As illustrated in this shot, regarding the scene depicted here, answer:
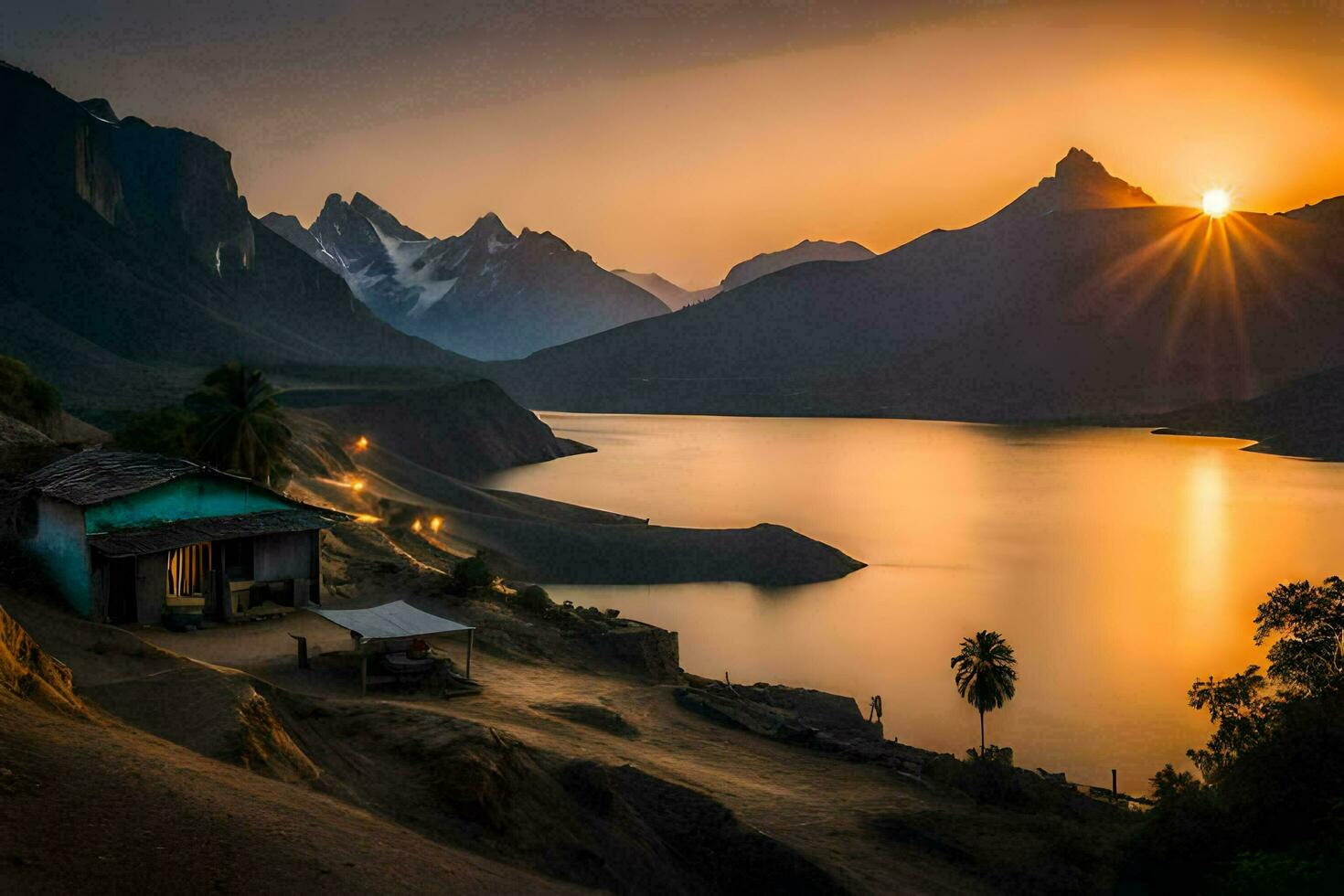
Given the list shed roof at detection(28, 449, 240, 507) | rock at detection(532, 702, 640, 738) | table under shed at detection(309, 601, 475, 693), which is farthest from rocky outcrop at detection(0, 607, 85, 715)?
shed roof at detection(28, 449, 240, 507)

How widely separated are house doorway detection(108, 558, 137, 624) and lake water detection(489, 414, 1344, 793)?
24.0m

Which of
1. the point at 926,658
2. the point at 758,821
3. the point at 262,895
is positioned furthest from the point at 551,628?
the point at 262,895

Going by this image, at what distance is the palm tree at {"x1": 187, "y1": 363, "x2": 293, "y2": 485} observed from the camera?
41.4 m

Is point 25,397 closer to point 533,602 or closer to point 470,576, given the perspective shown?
point 470,576

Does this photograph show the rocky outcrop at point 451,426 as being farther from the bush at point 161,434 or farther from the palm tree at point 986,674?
the palm tree at point 986,674

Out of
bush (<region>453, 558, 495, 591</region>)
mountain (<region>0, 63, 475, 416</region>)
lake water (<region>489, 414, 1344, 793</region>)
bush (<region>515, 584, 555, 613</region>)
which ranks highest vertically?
mountain (<region>0, 63, 475, 416</region>)

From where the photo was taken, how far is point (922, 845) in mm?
19641

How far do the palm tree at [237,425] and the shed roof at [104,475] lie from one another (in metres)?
12.4

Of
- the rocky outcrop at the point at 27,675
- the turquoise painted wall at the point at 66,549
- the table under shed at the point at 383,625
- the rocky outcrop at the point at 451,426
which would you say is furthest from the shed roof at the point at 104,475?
the rocky outcrop at the point at 451,426

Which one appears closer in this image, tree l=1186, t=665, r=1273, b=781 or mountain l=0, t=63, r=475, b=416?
tree l=1186, t=665, r=1273, b=781

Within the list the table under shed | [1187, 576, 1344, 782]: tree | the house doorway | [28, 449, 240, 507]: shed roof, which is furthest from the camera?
the house doorway

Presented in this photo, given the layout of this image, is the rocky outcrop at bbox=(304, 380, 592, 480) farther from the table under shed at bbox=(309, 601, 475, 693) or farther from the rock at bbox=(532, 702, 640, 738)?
the rock at bbox=(532, 702, 640, 738)

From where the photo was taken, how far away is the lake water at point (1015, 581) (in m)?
40.8

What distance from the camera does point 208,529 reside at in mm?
27938
